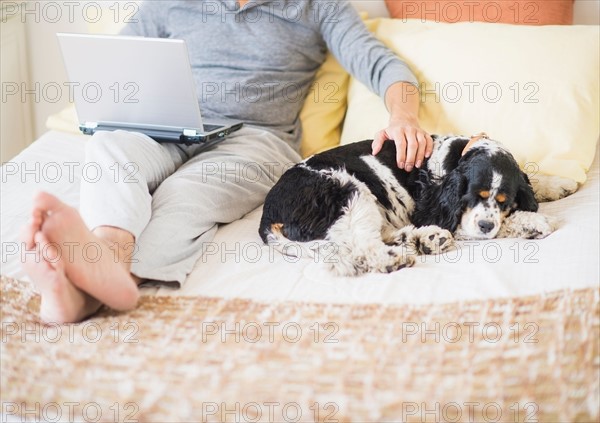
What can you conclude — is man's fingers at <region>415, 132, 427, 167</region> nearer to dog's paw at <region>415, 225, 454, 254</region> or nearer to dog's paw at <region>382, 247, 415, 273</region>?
dog's paw at <region>415, 225, 454, 254</region>

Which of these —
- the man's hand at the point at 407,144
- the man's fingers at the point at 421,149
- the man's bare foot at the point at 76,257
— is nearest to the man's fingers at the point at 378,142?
the man's hand at the point at 407,144

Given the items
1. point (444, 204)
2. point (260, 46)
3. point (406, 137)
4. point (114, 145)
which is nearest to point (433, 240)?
point (444, 204)

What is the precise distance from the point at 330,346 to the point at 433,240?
55 centimetres

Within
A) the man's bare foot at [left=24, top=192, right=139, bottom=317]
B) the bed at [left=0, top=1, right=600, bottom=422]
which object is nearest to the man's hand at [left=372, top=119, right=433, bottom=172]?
the bed at [left=0, top=1, right=600, bottom=422]

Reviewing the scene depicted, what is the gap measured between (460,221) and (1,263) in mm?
1176

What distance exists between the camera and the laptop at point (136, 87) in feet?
6.48

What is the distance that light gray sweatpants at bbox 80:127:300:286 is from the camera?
170 cm

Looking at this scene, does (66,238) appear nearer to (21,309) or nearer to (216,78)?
(21,309)

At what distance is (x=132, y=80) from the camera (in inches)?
80.6

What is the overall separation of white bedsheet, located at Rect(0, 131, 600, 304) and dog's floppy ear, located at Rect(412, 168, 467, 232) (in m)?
0.09

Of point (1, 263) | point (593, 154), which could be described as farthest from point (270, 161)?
point (593, 154)

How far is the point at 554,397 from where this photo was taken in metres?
1.29

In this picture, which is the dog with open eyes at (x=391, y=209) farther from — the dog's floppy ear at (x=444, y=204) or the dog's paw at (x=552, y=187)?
the dog's paw at (x=552, y=187)

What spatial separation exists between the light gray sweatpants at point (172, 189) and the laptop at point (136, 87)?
0.08 m
